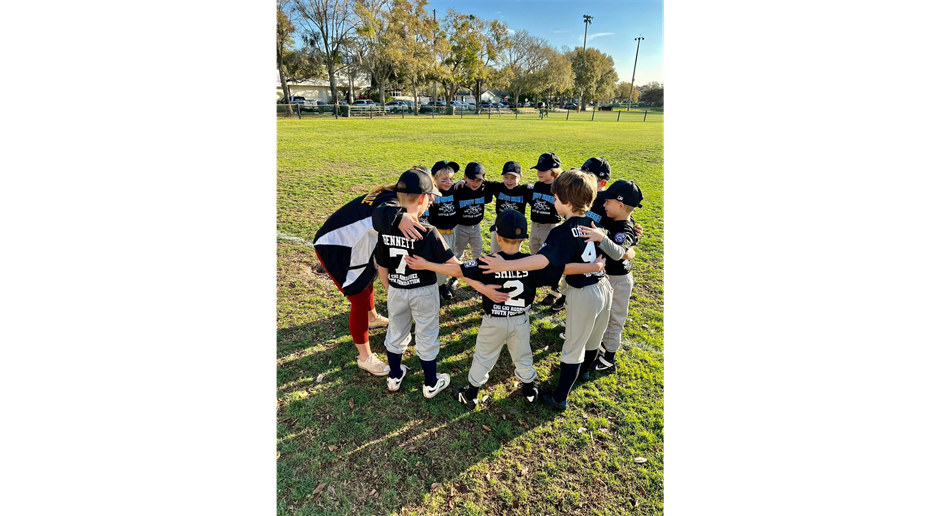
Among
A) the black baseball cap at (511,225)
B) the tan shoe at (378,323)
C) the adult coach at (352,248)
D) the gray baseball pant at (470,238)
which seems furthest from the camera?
the gray baseball pant at (470,238)

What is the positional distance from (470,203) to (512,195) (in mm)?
726

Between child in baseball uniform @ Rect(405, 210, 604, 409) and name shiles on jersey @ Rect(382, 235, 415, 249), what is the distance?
137 mm

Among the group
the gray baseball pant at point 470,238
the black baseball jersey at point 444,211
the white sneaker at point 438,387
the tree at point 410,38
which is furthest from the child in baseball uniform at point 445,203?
the tree at point 410,38

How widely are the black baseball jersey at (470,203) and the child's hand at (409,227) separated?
268 centimetres

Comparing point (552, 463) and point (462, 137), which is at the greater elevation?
point (462, 137)

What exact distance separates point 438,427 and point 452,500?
80 cm

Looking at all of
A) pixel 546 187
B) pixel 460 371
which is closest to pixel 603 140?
→ pixel 546 187

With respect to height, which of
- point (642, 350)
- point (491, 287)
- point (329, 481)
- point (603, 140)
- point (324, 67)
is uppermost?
point (324, 67)

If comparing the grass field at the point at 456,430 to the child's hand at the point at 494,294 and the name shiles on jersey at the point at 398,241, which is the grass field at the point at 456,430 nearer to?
the child's hand at the point at 494,294

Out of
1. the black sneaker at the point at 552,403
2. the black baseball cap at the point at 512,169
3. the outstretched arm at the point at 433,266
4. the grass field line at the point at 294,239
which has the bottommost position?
the black sneaker at the point at 552,403

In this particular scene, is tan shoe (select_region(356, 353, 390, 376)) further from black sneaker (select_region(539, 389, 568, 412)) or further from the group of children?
black sneaker (select_region(539, 389, 568, 412))

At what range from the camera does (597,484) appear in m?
3.50

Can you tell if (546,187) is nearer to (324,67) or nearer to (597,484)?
(597,484)

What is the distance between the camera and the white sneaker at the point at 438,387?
439cm
